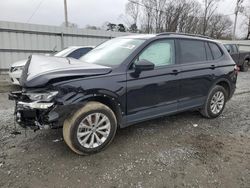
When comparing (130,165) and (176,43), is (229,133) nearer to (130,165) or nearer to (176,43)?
(176,43)

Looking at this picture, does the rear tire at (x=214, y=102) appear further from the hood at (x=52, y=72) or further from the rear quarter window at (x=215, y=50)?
the hood at (x=52, y=72)

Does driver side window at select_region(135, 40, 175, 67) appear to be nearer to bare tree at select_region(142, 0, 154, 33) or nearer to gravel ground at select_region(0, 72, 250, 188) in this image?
gravel ground at select_region(0, 72, 250, 188)

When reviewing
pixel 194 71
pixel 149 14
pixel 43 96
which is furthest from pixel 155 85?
pixel 149 14

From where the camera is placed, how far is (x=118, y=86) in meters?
3.48

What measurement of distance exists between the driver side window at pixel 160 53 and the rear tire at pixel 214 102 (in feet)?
4.36

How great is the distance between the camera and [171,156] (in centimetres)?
348

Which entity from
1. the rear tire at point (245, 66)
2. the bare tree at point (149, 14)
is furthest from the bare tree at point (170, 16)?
the rear tire at point (245, 66)

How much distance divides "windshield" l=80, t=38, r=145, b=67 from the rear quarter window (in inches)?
74.6

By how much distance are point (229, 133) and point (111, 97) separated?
8.10 ft

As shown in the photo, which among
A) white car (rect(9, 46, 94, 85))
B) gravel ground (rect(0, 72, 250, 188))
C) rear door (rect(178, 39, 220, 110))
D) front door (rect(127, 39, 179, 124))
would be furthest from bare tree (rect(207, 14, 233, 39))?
gravel ground (rect(0, 72, 250, 188))

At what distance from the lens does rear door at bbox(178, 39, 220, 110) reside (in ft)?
14.3

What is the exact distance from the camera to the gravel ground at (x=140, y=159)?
9.57ft

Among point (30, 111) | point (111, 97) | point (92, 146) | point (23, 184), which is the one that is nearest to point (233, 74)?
point (111, 97)

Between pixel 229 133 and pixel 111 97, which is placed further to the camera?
pixel 229 133
